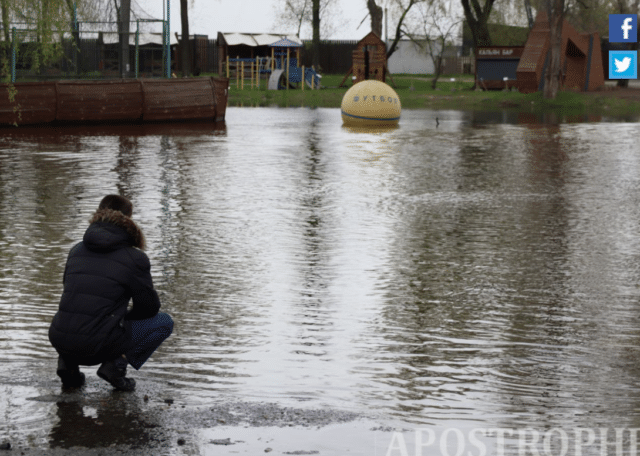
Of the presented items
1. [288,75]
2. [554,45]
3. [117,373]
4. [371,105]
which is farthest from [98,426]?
[288,75]

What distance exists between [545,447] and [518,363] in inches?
56.7

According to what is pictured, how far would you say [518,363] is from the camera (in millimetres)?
6254

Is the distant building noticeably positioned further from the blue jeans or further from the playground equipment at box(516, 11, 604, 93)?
the blue jeans

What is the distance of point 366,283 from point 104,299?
11.8ft

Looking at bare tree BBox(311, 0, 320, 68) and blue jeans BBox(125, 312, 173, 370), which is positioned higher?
bare tree BBox(311, 0, 320, 68)

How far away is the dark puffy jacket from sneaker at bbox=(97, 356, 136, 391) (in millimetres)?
43

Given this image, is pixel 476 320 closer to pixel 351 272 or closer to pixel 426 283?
pixel 426 283

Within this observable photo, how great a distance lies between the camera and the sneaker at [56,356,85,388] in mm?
5436

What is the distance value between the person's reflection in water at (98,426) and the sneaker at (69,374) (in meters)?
0.18

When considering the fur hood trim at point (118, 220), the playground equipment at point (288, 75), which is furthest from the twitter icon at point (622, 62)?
the fur hood trim at point (118, 220)

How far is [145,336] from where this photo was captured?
18.8 feet

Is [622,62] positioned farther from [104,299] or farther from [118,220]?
[104,299]

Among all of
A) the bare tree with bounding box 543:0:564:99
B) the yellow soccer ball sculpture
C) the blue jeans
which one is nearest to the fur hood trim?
the blue jeans

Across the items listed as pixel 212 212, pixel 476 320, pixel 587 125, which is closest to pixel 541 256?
pixel 476 320
